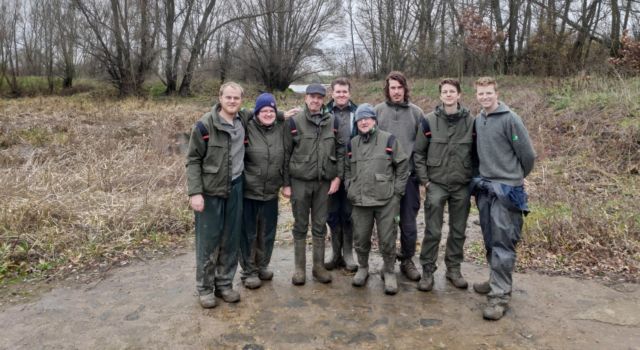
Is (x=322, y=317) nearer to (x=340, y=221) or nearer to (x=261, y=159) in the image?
(x=340, y=221)

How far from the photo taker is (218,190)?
12.6 feet

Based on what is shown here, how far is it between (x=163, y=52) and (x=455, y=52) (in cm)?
1515

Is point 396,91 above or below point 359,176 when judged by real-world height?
above

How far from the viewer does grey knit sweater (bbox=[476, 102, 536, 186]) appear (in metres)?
3.69

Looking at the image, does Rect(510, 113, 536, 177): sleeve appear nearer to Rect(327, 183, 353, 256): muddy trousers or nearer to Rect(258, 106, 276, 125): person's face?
Rect(327, 183, 353, 256): muddy trousers

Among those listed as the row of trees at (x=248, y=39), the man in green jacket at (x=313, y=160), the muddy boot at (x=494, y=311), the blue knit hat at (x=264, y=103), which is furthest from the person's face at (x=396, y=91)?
the row of trees at (x=248, y=39)

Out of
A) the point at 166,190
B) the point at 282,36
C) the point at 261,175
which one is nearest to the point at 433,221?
the point at 261,175

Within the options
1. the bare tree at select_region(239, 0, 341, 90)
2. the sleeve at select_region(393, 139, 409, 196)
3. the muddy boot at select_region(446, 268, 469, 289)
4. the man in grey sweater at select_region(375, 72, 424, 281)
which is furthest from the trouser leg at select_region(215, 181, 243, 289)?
the bare tree at select_region(239, 0, 341, 90)

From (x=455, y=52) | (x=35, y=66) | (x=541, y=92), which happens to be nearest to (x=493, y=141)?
(x=541, y=92)

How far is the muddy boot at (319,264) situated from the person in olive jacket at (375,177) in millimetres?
443

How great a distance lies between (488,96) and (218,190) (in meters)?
2.27

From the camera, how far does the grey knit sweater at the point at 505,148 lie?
3.69 metres

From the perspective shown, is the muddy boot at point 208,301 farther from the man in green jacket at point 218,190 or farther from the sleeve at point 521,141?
the sleeve at point 521,141

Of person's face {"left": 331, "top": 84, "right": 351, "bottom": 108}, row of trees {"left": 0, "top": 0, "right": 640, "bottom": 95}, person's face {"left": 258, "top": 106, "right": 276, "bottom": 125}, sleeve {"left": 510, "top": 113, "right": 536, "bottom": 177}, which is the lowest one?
sleeve {"left": 510, "top": 113, "right": 536, "bottom": 177}
